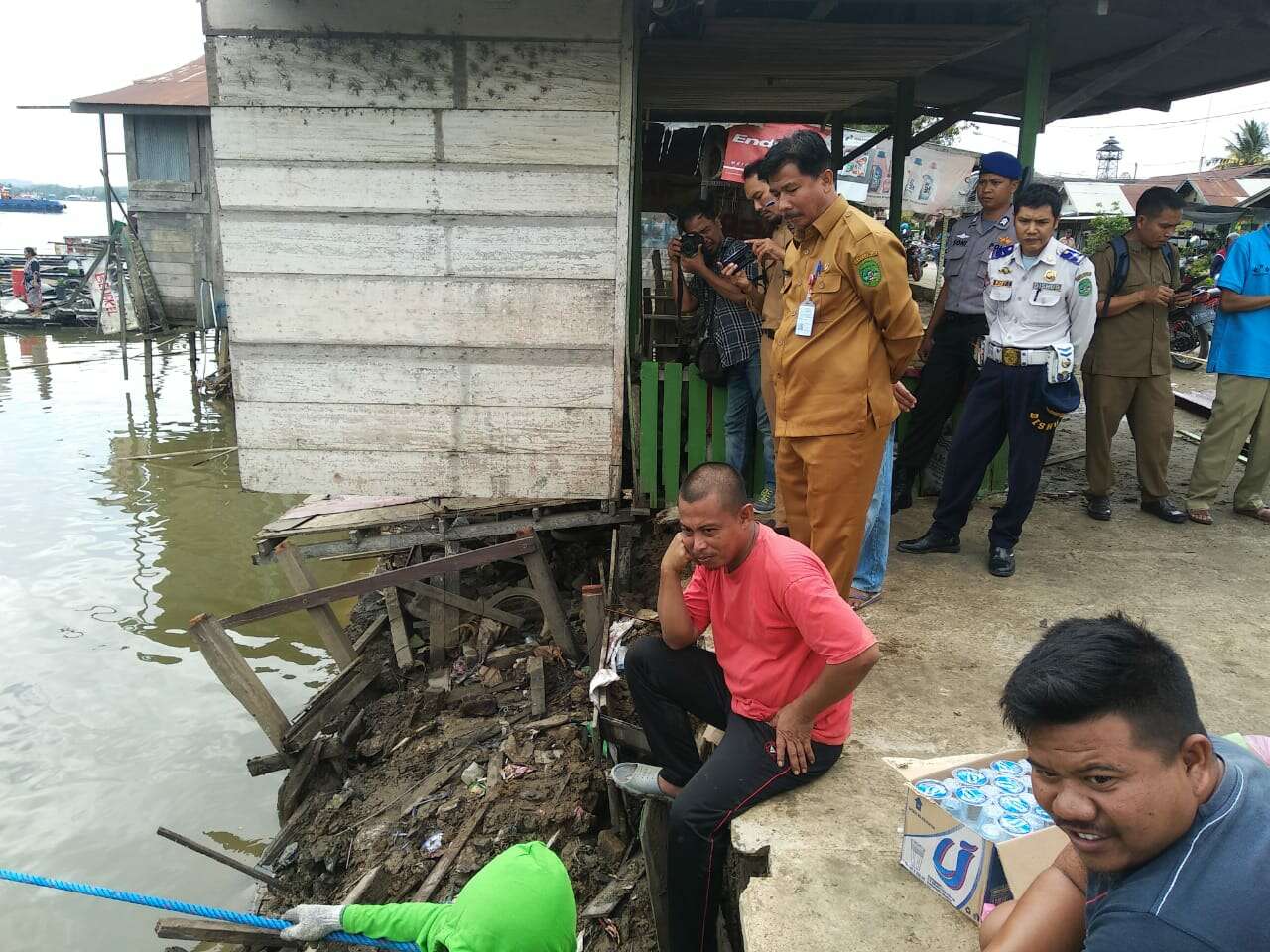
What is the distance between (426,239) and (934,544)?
11.3ft

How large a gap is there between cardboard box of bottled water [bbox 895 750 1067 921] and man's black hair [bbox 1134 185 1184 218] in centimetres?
382

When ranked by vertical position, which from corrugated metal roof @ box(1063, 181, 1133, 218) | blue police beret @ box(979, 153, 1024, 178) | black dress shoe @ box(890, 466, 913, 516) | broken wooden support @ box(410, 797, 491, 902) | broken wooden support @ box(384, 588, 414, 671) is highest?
corrugated metal roof @ box(1063, 181, 1133, 218)

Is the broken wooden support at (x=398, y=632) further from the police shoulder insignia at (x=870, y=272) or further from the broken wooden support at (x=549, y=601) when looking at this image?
the police shoulder insignia at (x=870, y=272)

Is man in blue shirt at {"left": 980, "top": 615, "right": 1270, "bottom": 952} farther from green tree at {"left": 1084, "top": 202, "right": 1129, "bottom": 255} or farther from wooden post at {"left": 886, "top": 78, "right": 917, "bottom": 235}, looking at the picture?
green tree at {"left": 1084, "top": 202, "right": 1129, "bottom": 255}

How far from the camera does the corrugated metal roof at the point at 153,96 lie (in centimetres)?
1622

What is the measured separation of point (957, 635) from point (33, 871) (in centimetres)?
529

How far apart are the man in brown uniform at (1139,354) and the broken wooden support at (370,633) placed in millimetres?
5124

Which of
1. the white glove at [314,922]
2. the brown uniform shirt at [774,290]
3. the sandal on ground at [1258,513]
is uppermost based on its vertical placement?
the brown uniform shirt at [774,290]

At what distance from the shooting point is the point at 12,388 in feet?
53.8

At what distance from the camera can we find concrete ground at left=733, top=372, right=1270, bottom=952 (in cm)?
244

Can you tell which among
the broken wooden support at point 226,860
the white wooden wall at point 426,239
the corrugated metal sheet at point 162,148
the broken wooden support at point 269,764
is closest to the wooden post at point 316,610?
the white wooden wall at point 426,239

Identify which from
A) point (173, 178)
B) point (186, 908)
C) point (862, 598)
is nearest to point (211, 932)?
point (186, 908)

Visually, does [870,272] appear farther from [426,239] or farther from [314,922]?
[314,922]

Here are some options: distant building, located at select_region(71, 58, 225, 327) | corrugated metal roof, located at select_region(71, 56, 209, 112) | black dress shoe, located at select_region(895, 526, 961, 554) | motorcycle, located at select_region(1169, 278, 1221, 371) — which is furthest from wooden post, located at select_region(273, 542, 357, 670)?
corrugated metal roof, located at select_region(71, 56, 209, 112)
